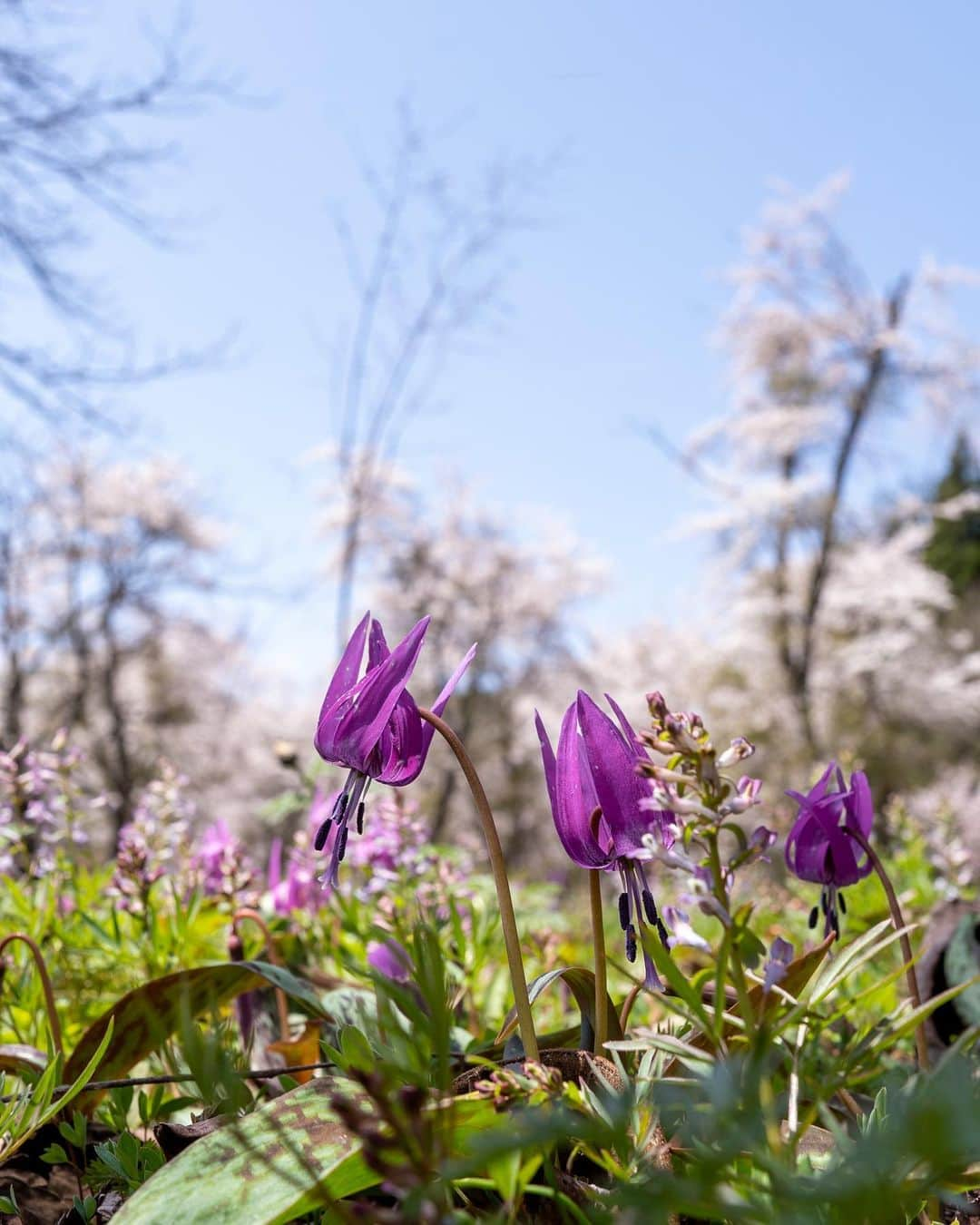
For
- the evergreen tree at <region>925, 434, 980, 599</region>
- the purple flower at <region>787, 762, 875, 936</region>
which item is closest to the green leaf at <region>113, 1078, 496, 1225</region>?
the purple flower at <region>787, 762, 875, 936</region>

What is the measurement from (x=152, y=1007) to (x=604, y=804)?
0.56 metres

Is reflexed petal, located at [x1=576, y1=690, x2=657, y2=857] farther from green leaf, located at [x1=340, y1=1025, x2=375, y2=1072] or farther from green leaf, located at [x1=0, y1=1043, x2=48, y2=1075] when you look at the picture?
green leaf, located at [x1=0, y1=1043, x2=48, y2=1075]

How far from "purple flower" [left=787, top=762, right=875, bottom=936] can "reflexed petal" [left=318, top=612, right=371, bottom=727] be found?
42 cm

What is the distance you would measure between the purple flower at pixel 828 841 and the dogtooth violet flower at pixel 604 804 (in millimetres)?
226

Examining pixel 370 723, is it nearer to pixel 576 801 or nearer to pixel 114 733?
pixel 576 801

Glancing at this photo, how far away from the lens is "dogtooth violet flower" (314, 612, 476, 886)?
0.77 m

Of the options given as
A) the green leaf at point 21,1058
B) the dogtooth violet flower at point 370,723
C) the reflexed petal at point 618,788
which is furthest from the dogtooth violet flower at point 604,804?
the green leaf at point 21,1058

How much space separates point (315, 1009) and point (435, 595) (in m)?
24.4

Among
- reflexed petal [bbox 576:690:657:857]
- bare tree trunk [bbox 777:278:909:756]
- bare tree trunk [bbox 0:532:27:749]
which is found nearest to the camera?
reflexed petal [bbox 576:690:657:857]

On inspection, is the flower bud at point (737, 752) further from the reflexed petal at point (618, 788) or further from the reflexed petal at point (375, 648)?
the reflexed petal at point (375, 648)

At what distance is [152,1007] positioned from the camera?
100 centimetres

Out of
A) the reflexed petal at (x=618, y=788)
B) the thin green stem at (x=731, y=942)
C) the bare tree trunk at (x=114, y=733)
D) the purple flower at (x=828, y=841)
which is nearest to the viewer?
the thin green stem at (x=731, y=942)

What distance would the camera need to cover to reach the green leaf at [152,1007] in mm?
994

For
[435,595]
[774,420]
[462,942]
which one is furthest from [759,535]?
[462,942]
